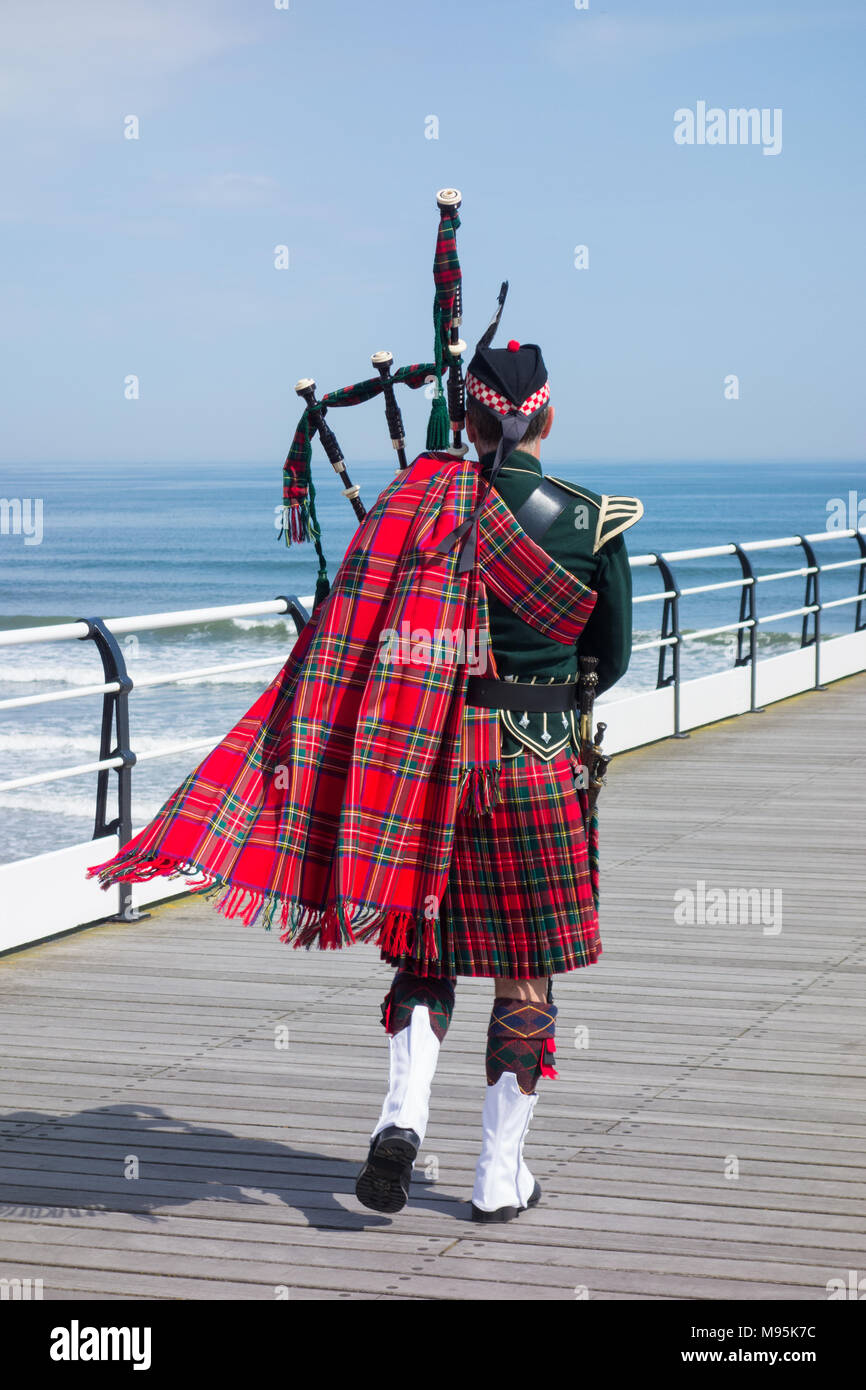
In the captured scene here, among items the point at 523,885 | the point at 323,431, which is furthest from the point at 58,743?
the point at 523,885

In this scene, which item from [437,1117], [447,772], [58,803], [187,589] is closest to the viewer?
[447,772]

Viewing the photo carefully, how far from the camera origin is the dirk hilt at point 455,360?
3193 mm

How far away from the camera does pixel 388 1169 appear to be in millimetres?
3227

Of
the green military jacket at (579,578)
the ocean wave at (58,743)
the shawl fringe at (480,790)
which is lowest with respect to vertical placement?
the ocean wave at (58,743)

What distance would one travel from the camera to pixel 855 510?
8375 centimetres

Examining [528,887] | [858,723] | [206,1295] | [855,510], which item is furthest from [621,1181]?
[855,510]

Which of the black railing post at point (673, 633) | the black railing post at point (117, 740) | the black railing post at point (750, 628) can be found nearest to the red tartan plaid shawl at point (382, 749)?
the black railing post at point (117, 740)

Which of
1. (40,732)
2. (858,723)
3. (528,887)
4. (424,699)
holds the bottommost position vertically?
(40,732)

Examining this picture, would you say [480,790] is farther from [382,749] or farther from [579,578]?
[579,578]

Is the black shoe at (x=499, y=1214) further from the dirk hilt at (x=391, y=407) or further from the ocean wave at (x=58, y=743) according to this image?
the ocean wave at (x=58, y=743)

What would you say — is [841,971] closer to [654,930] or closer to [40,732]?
[654,930]

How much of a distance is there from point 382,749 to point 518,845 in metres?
0.32

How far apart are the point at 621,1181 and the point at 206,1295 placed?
38.1 inches

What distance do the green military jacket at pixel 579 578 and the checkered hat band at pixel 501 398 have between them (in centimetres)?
8
